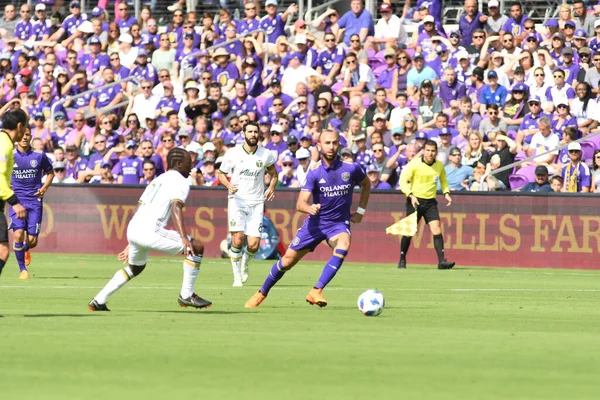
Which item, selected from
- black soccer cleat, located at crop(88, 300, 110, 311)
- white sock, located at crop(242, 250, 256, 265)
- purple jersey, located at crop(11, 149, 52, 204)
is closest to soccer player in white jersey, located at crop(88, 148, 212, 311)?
black soccer cleat, located at crop(88, 300, 110, 311)

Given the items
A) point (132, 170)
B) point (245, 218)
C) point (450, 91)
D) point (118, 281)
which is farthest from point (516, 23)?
point (118, 281)

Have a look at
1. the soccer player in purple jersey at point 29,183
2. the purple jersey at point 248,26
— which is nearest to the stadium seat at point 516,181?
the purple jersey at point 248,26

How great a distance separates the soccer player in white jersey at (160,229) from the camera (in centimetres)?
1383

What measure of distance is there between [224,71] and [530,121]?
8.31 meters

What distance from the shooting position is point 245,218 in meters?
20.6

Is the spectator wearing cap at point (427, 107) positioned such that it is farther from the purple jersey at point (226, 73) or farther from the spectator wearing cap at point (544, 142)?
the purple jersey at point (226, 73)

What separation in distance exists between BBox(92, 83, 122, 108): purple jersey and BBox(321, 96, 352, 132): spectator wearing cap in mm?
7218

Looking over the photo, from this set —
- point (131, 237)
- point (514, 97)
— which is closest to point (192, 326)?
point (131, 237)

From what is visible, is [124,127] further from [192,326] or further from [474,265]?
[192,326]

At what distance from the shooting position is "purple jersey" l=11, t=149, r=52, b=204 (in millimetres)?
21891

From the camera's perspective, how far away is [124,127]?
33.0 meters

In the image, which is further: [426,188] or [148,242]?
[426,188]

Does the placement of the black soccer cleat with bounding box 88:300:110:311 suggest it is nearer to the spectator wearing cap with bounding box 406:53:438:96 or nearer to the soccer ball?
the soccer ball

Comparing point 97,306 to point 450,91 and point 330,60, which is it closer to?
point 450,91
